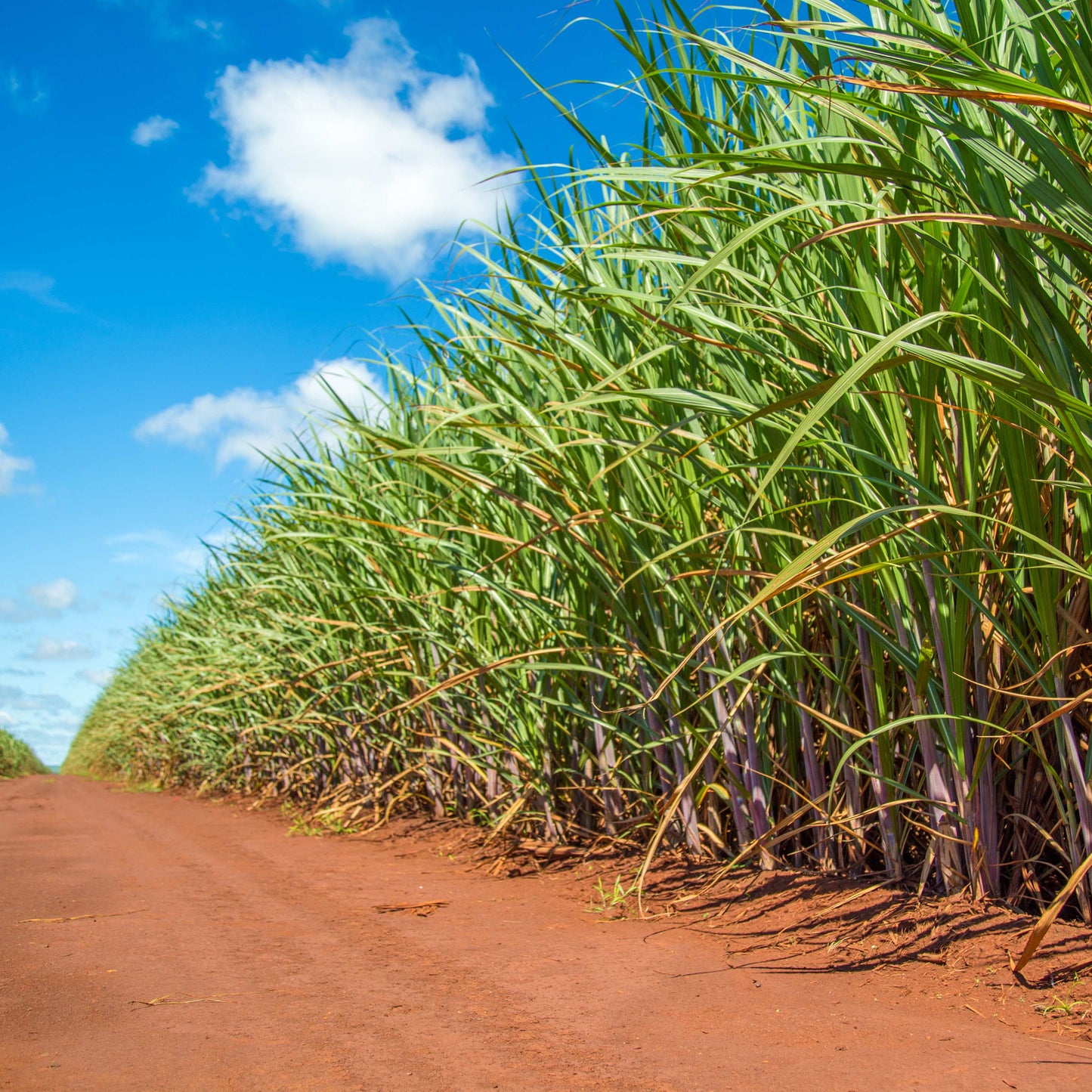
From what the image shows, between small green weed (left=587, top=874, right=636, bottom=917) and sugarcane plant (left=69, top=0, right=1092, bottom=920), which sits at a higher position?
sugarcane plant (left=69, top=0, right=1092, bottom=920)

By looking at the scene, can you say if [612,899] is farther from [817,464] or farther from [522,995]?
[817,464]

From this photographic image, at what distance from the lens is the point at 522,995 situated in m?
1.22

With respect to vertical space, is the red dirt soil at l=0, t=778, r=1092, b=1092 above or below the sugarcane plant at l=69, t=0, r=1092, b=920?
below

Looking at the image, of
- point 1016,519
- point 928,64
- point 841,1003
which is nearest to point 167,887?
point 841,1003

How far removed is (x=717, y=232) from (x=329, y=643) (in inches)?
92.1

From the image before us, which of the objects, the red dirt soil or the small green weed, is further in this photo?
the small green weed

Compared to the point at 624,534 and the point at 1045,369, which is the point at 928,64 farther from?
the point at 624,534

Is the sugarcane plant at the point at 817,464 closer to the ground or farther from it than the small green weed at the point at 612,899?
farther from it

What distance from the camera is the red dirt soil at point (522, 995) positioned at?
36.7 inches

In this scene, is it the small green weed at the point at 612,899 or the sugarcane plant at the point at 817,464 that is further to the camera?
the small green weed at the point at 612,899

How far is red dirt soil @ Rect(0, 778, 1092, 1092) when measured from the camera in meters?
0.93

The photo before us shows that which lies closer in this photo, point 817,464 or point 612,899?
point 817,464

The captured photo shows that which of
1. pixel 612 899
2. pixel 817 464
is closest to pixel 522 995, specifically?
pixel 612 899

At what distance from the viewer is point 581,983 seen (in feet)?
4.12
